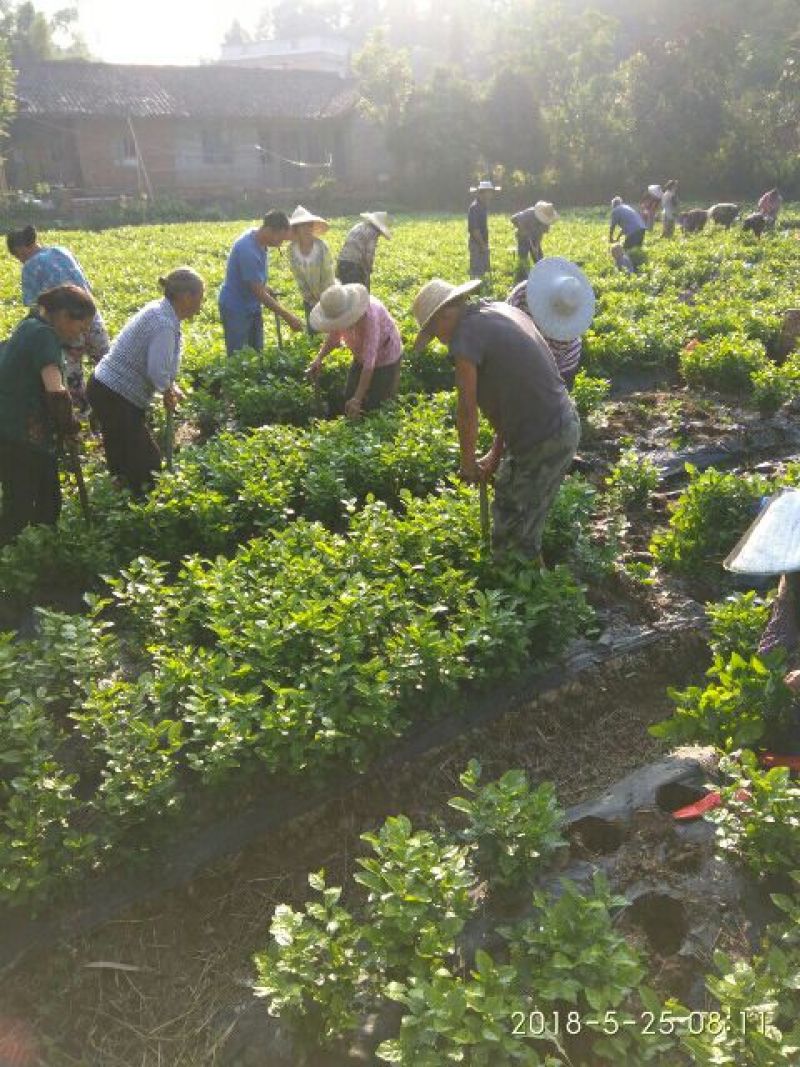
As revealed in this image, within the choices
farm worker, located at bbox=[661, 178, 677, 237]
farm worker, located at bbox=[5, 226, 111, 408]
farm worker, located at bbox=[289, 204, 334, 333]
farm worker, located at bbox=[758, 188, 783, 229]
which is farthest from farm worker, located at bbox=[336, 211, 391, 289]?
farm worker, located at bbox=[758, 188, 783, 229]

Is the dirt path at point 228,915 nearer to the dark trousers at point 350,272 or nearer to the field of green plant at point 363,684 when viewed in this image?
the field of green plant at point 363,684

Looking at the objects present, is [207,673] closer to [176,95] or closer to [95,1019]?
[95,1019]

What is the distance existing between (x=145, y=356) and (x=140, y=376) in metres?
0.14

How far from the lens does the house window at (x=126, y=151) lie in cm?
3822

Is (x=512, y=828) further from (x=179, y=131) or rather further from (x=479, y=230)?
(x=179, y=131)

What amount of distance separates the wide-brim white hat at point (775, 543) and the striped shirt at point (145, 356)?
3.75 meters

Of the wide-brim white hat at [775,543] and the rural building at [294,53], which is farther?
the rural building at [294,53]

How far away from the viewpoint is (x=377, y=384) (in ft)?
23.9

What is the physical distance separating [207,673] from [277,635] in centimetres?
36

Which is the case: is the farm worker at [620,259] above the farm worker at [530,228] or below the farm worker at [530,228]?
below

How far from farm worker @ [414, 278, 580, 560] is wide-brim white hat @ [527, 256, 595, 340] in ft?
3.44

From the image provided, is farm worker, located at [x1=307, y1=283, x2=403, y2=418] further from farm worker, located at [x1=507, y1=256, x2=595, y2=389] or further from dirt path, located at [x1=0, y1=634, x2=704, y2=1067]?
dirt path, located at [x1=0, y1=634, x2=704, y2=1067]

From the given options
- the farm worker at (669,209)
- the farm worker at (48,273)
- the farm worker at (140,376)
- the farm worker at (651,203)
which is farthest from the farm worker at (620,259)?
the farm worker at (140,376)

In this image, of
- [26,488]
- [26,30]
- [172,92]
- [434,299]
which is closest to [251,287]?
[26,488]
